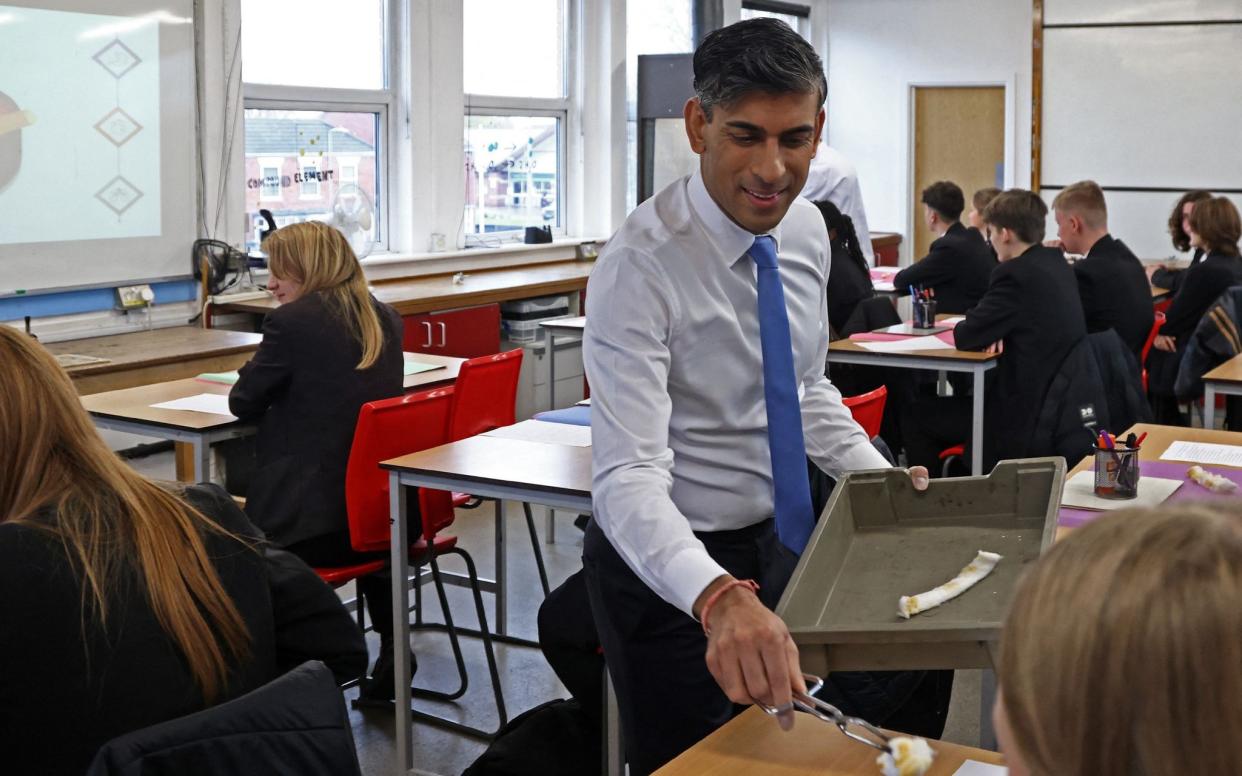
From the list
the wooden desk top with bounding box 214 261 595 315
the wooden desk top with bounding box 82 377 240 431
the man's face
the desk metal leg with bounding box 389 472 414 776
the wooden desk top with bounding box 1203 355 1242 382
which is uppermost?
the man's face

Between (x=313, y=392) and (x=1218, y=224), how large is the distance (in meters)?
4.37

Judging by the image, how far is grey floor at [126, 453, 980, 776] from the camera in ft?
11.4

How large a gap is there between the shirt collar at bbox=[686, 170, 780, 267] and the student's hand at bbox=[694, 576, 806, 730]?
624mm

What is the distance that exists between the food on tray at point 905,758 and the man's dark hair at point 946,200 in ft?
18.0

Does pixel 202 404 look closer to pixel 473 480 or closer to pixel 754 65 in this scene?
pixel 473 480

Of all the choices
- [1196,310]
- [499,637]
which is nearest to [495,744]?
[499,637]

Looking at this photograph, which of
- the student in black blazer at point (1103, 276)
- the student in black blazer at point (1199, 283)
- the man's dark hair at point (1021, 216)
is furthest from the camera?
the student in black blazer at point (1199, 283)

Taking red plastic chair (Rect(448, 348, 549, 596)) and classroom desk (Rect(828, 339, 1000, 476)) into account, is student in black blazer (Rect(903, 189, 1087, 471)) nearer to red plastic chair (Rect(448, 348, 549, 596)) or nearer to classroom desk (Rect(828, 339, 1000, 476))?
classroom desk (Rect(828, 339, 1000, 476))

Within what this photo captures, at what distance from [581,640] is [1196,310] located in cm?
446

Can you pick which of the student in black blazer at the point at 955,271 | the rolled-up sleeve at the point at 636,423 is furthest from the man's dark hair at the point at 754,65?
the student in black blazer at the point at 955,271

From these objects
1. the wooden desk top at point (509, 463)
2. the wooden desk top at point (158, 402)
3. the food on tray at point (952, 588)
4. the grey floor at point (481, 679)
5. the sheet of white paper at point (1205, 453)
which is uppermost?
the wooden desk top at point (158, 402)

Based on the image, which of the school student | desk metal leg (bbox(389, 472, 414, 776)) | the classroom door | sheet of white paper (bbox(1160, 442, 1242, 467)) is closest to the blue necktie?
the school student

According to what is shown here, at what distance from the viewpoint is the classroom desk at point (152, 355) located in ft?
16.0

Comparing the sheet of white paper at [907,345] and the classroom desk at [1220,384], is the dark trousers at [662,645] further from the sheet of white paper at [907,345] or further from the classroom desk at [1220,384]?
the sheet of white paper at [907,345]
